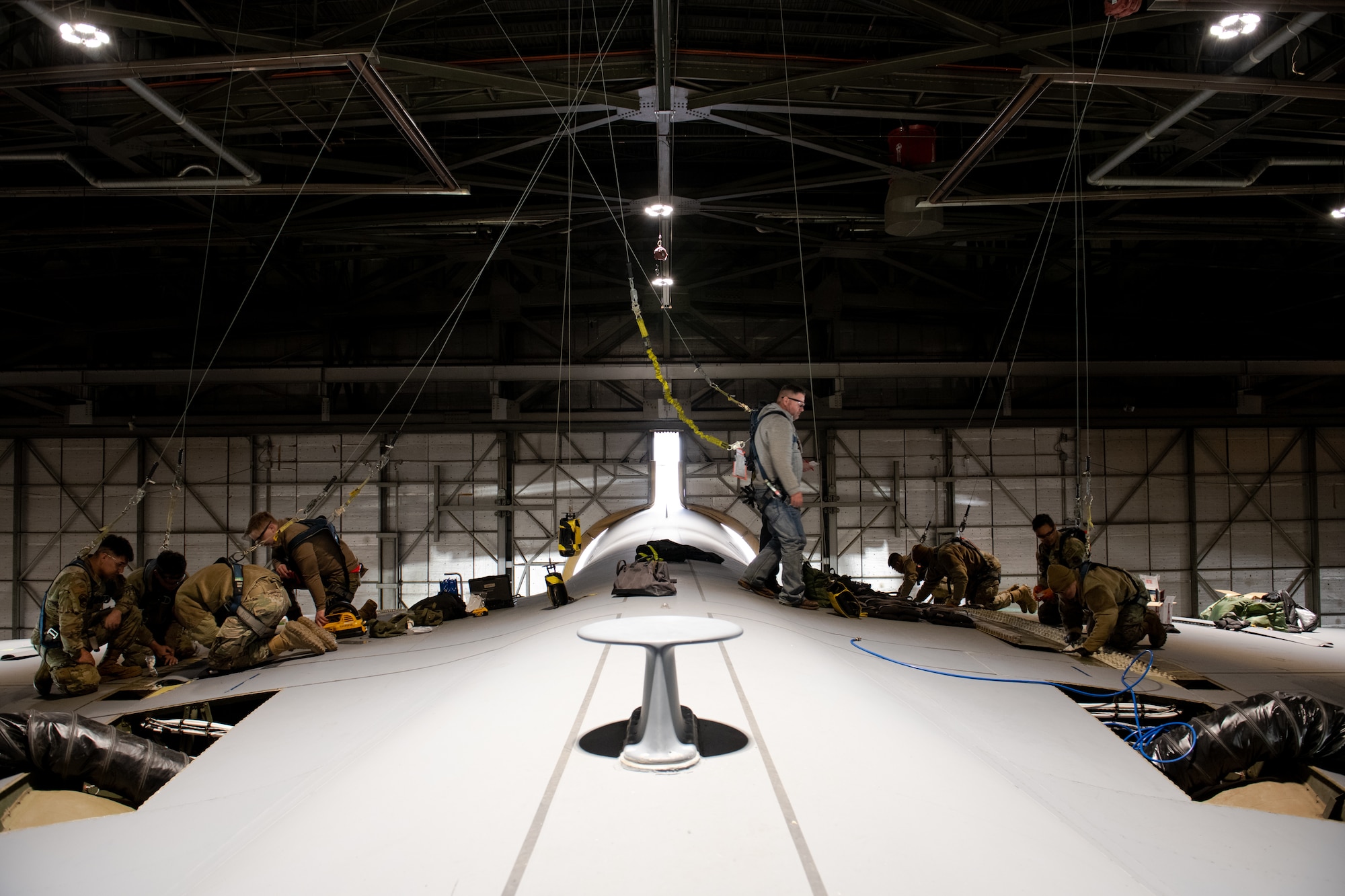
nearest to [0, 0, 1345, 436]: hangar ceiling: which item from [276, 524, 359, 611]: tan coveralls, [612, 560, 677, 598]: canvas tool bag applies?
[276, 524, 359, 611]: tan coveralls

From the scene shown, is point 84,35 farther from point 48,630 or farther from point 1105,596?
point 1105,596

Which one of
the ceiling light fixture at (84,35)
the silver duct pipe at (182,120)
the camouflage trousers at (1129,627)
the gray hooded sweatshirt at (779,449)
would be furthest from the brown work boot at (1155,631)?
the silver duct pipe at (182,120)

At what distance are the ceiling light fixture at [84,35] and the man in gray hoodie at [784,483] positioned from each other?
5.91 metres

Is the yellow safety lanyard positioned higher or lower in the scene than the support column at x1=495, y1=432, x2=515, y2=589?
higher

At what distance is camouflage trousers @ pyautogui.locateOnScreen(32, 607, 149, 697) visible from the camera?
5211mm

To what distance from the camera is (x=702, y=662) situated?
2998 mm

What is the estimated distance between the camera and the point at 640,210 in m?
10.9

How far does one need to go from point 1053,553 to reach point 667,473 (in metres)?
5.35

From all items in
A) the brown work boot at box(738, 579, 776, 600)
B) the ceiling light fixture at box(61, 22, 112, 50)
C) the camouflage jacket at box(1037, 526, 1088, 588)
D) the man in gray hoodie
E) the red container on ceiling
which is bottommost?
the brown work boot at box(738, 579, 776, 600)

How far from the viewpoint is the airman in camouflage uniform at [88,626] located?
5316mm

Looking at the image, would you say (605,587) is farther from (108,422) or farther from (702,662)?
(108,422)

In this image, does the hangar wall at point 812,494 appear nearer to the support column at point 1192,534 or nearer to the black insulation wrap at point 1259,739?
the support column at point 1192,534

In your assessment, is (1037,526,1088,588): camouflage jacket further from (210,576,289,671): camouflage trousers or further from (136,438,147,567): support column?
(136,438,147,567): support column

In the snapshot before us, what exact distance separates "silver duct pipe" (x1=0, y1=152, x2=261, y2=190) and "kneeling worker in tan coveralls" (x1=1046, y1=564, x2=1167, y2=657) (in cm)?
937
